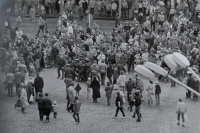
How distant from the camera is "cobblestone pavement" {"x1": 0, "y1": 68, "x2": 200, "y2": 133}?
80.4 ft

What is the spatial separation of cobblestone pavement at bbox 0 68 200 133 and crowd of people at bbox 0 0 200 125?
49 cm

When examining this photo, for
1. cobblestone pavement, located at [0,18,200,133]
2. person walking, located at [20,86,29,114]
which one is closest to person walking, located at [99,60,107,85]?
cobblestone pavement, located at [0,18,200,133]

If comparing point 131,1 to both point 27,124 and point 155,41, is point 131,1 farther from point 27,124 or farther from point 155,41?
point 27,124

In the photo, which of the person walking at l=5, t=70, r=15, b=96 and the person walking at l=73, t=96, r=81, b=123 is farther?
the person walking at l=5, t=70, r=15, b=96

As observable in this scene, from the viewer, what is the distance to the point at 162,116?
88.0 feet

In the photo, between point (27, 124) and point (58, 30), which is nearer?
point (27, 124)

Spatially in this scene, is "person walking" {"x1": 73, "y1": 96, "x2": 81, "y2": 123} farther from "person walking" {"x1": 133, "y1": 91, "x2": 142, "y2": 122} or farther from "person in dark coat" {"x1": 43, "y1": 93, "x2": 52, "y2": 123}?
"person walking" {"x1": 133, "y1": 91, "x2": 142, "y2": 122}

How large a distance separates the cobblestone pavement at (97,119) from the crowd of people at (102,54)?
0.49m

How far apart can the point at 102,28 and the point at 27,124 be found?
2426cm

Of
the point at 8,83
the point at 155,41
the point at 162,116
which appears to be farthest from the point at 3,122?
the point at 155,41

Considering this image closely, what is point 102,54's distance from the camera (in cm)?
3466

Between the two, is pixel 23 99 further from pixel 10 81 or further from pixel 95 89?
pixel 95 89

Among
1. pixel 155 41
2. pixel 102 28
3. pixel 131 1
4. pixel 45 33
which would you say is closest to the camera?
pixel 155 41

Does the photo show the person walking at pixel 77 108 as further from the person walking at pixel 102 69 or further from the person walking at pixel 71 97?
the person walking at pixel 102 69
